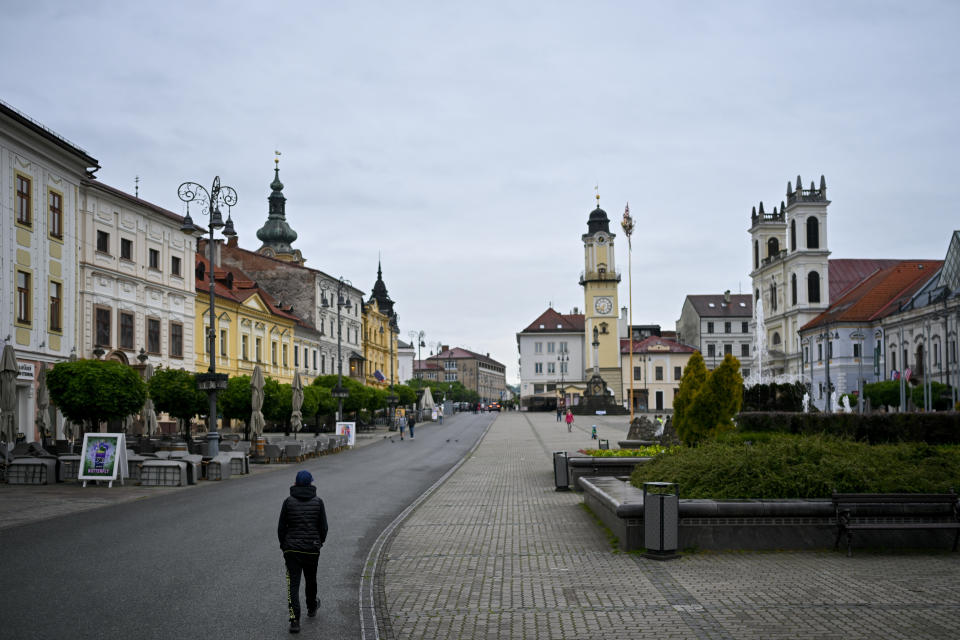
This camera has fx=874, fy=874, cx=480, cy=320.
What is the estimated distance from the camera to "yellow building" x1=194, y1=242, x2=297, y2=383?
168 ft

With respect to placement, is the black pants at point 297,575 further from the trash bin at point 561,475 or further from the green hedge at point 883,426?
the green hedge at point 883,426

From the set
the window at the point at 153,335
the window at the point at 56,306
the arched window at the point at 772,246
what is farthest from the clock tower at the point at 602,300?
the window at the point at 56,306

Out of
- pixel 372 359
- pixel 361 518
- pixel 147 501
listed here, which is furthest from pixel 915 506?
pixel 372 359

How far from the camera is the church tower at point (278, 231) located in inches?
3664

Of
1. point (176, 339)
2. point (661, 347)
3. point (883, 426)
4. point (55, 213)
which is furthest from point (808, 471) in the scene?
point (661, 347)

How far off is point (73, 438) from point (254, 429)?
19.2 feet

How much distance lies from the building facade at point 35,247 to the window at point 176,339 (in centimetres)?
1004

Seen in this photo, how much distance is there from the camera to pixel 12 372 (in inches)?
885

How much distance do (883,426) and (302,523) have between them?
19.4 meters

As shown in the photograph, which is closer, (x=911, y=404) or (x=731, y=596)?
(x=731, y=596)

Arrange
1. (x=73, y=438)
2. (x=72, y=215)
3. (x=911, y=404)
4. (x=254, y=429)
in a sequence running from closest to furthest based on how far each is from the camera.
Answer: (x=73, y=438)
(x=254, y=429)
(x=72, y=215)
(x=911, y=404)

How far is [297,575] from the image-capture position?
7.94m

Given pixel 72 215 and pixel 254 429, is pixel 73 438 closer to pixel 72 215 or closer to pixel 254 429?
pixel 254 429

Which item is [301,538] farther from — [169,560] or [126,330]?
[126,330]
